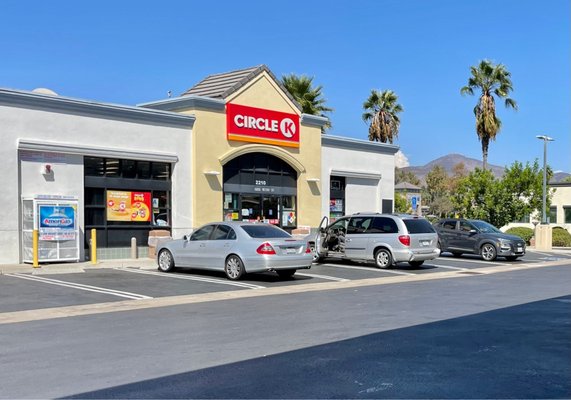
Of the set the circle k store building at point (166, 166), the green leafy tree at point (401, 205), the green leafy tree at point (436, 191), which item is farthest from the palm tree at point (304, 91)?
the green leafy tree at point (436, 191)

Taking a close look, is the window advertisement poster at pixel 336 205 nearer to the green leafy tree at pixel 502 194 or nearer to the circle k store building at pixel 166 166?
the circle k store building at pixel 166 166

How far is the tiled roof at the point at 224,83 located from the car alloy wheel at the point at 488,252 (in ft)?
34.8

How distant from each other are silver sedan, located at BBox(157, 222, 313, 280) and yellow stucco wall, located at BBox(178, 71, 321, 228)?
6442 mm

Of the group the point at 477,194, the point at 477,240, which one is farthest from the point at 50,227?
the point at 477,194

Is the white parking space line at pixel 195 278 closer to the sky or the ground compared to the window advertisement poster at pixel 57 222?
closer to the ground

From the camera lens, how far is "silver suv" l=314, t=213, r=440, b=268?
65.4 ft

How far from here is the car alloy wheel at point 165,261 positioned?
59.0 feet

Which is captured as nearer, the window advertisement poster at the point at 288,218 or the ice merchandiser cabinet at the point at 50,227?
the ice merchandiser cabinet at the point at 50,227

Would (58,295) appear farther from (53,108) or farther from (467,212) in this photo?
(467,212)

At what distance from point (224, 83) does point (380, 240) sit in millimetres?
9713

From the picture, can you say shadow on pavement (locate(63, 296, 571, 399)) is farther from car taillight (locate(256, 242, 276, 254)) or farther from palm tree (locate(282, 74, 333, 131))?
palm tree (locate(282, 74, 333, 131))

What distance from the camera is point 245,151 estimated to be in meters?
25.4

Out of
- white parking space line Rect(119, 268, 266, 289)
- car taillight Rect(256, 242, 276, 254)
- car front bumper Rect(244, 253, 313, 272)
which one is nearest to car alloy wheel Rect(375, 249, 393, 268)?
car front bumper Rect(244, 253, 313, 272)

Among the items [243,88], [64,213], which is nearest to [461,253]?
[243,88]
